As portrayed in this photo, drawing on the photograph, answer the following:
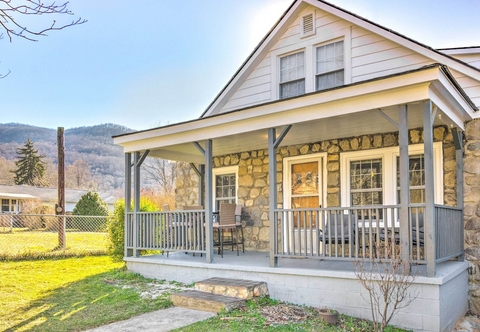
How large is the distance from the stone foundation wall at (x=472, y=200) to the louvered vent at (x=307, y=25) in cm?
353

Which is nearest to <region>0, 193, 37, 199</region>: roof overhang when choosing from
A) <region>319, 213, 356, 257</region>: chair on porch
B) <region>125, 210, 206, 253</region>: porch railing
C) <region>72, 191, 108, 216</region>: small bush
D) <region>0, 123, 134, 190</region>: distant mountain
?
<region>72, 191, 108, 216</region>: small bush

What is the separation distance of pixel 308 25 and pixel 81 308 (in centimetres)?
662

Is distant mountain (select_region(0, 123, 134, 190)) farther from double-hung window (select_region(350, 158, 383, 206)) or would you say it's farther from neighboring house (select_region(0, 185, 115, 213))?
double-hung window (select_region(350, 158, 383, 206))

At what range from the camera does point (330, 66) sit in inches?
307

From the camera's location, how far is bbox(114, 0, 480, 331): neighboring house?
185 inches

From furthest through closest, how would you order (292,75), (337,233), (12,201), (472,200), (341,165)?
1. (12,201)
2. (292,75)
3. (341,165)
4. (472,200)
5. (337,233)

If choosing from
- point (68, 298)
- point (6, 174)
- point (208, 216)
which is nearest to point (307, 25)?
point (208, 216)

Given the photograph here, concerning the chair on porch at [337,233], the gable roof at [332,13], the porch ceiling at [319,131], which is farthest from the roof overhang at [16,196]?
the chair on porch at [337,233]

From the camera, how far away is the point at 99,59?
29312 mm

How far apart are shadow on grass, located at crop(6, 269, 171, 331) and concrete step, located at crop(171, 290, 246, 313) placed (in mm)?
224

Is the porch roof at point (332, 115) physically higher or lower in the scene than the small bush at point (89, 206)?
higher

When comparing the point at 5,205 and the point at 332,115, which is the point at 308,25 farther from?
the point at 5,205

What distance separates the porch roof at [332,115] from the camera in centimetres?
469

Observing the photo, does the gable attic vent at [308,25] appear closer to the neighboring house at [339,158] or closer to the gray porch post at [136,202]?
the neighboring house at [339,158]
